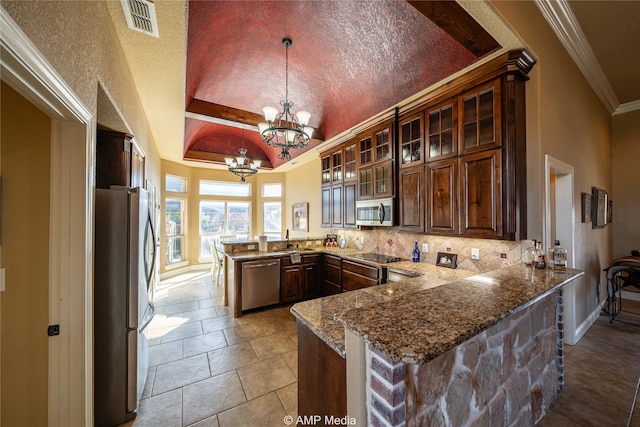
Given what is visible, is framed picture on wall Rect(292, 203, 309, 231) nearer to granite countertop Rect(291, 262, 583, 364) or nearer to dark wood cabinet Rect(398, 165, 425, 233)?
dark wood cabinet Rect(398, 165, 425, 233)

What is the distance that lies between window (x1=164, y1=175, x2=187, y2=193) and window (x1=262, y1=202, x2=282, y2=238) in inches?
92.3

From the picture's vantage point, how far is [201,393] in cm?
214

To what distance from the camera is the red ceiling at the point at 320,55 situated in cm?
254

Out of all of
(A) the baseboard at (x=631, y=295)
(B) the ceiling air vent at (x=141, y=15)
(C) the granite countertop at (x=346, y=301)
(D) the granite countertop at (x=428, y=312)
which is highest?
(B) the ceiling air vent at (x=141, y=15)

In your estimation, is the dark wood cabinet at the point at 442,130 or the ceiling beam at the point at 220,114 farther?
the ceiling beam at the point at 220,114

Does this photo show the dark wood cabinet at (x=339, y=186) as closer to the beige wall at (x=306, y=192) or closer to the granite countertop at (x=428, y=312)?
the beige wall at (x=306, y=192)

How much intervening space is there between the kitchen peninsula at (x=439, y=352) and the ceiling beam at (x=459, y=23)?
2045 millimetres

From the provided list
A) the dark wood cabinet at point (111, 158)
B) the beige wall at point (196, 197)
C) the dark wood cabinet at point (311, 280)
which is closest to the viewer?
the dark wood cabinet at point (111, 158)

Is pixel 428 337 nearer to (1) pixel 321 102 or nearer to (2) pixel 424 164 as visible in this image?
(2) pixel 424 164

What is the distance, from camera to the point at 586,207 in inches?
129

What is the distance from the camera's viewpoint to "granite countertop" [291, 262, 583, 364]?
771 mm

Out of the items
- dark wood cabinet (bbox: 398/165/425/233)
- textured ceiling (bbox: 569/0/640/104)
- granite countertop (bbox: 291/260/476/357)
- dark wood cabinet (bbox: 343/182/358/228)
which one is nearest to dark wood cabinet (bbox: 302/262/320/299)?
dark wood cabinet (bbox: 343/182/358/228)

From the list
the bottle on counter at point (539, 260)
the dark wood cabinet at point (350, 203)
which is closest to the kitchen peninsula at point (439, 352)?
the bottle on counter at point (539, 260)

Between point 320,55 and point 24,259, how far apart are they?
3.52 metres
